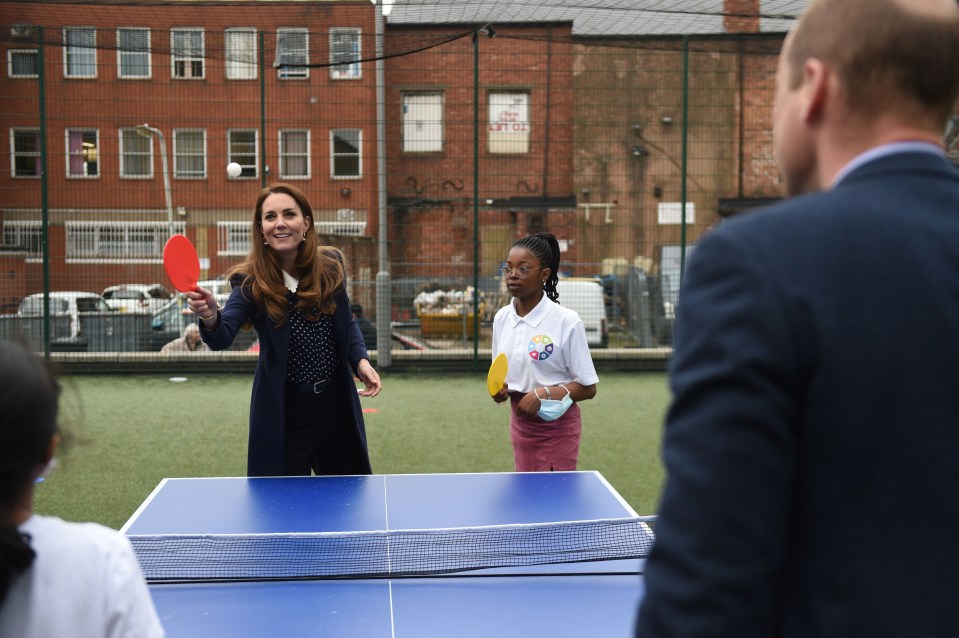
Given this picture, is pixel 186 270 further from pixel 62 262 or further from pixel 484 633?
pixel 62 262

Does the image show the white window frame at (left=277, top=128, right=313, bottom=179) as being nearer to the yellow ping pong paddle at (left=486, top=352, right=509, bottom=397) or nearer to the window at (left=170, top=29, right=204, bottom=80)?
the window at (left=170, top=29, right=204, bottom=80)

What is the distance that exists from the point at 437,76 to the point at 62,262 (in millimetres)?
5385

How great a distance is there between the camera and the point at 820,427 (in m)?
0.98

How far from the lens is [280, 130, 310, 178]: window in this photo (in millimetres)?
13062

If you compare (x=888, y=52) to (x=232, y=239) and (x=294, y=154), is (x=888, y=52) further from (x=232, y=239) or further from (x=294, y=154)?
(x=232, y=239)

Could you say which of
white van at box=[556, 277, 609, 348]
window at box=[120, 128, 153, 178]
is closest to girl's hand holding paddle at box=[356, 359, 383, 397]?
white van at box=[556, 277, 609, 348]

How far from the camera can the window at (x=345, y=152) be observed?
494 inches

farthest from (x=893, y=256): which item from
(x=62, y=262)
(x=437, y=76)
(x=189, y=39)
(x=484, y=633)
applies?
(x=437, y=76)

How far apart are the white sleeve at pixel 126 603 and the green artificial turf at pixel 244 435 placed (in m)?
3.37

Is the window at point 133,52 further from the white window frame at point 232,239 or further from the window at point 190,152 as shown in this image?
the white window frame at point 232,239

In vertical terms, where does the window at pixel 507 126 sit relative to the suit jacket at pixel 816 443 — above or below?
above

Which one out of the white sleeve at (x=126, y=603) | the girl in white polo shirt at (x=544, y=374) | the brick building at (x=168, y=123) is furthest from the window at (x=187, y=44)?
the white sleeve at (x=126, y=603)

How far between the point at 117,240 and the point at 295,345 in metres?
9.66

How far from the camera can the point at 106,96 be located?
11312mm
